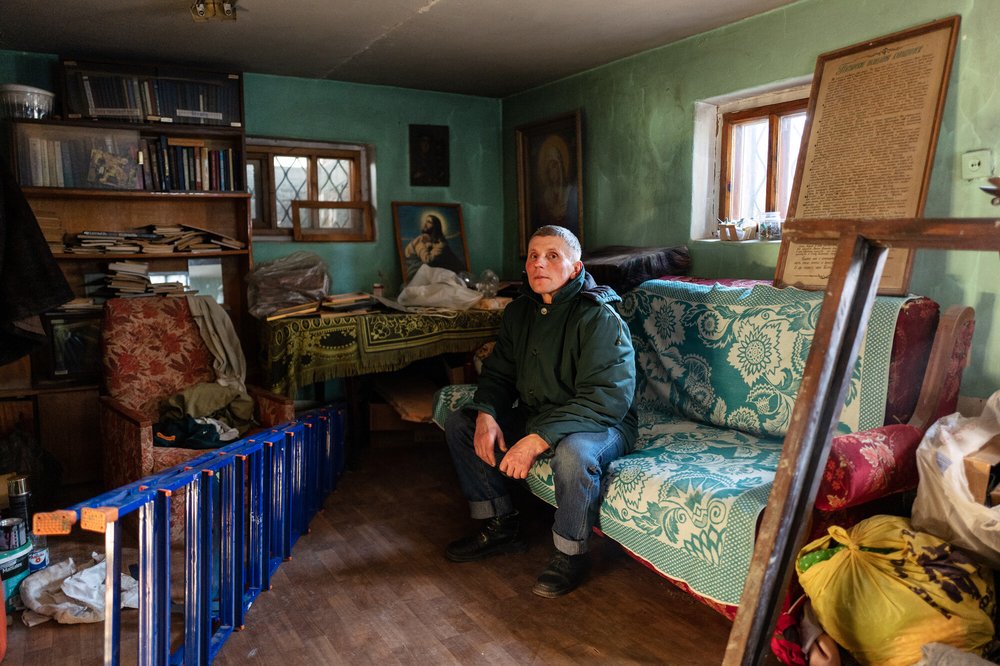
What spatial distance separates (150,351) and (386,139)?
6.63ft

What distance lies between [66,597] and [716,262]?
9.60 ft

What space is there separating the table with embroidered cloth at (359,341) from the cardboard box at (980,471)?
2575 millimetres

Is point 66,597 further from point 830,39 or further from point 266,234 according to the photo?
point 830,39

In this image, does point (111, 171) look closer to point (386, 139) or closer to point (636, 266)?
point (386, 139)

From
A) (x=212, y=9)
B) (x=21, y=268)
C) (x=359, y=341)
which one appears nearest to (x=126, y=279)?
(x=21, y=268)

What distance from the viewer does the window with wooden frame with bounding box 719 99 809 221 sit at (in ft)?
10.9

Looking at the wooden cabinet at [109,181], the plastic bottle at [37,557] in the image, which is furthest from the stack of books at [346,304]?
the plastic bottle at [37,557]

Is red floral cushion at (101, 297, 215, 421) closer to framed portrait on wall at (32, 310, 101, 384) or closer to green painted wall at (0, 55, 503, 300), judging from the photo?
framed portrait on wall at (32, 310, 101, 384)

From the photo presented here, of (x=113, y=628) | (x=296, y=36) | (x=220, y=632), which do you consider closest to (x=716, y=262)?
(x=296, y=36)

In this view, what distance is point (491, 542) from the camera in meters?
2.78

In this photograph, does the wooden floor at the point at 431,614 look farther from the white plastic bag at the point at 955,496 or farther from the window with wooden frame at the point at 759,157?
the window with wooden frame at the point at 759,157

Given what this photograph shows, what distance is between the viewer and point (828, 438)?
156 cm

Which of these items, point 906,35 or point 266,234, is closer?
point 906,35

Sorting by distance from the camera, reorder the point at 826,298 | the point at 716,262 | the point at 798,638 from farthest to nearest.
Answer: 1. the point at 716,262
2. the point at 798,638
3. the point at 826,298
